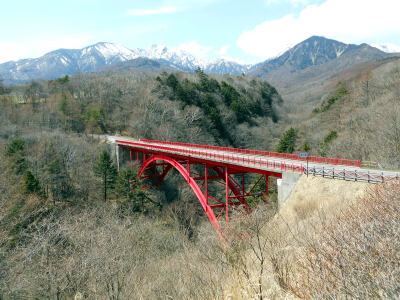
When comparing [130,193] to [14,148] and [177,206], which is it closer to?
[177,206]

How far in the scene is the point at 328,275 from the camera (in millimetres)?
7996

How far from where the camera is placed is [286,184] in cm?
1944

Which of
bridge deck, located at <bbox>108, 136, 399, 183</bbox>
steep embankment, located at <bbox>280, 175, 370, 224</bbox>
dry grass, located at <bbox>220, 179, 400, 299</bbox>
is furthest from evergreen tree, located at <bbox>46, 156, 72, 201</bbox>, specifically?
dry grass, located at <bbox>220, 179, 400, 299</bbox>

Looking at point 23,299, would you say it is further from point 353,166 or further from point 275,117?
point 275,117

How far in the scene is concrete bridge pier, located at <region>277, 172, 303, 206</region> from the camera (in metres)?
19.1

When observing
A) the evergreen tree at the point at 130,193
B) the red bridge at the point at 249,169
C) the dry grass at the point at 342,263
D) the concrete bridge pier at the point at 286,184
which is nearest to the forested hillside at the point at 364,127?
the red bridge at the point at 249,169

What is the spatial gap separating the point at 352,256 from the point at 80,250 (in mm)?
16559

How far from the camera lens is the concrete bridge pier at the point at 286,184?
62.6 ft

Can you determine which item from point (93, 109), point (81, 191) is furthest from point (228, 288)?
point (93, 109)

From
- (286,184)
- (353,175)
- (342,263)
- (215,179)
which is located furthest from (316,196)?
(215,179)

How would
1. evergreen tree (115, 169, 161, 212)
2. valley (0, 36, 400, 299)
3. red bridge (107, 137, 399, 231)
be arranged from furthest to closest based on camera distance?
evergreen tree (115, 169, 161, 212) < red bridge (107, 137, 399, 231) < valley (0, 36, 400, 299)

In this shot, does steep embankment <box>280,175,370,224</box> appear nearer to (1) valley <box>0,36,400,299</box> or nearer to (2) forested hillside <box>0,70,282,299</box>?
(1) valley <box>0,36,400,299</box>

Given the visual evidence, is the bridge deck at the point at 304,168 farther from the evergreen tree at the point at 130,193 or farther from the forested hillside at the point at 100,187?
the evergreen tree at the point at 130,193

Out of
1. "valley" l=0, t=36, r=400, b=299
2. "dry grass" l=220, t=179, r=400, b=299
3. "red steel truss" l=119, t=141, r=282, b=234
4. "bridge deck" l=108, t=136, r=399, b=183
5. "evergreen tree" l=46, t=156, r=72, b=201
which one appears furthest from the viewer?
"evergreen tree" l=46, t=156, r=72, b=201
